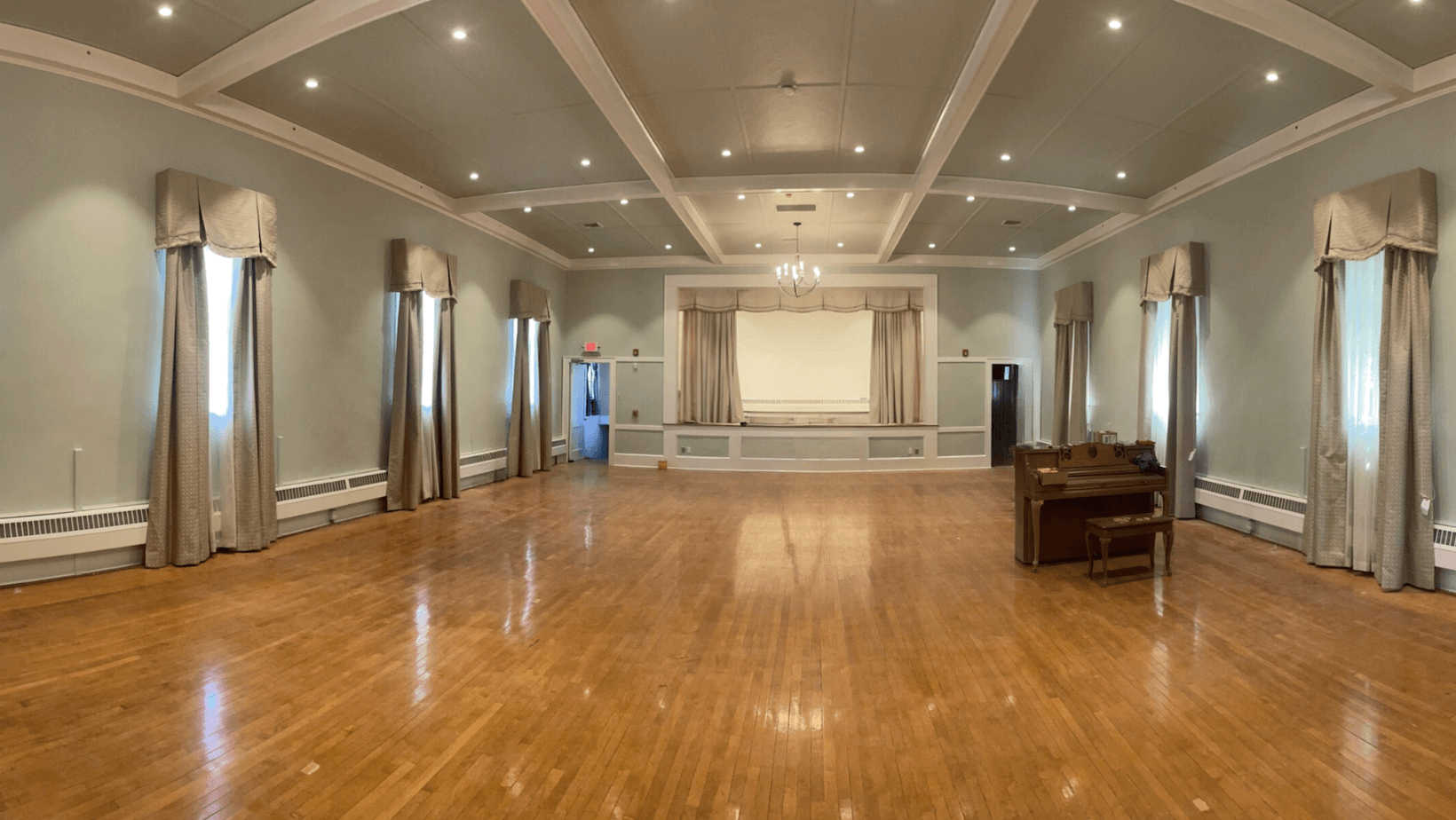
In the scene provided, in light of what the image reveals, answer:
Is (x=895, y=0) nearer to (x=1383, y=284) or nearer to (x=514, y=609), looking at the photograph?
(x=1383, y=284)

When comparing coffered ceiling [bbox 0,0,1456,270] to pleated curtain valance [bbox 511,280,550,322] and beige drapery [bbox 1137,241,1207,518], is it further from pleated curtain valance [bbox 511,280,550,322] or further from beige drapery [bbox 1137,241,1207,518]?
pleated curtain valance [bbox 511,280,550,322]

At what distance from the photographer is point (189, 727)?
7.70 ft

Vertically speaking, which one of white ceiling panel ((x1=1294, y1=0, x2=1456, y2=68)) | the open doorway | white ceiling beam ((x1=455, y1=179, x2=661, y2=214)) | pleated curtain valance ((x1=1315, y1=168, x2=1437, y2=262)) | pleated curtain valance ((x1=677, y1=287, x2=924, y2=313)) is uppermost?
white ceiling beam ((x1=455, y1=179, x2=661, y2=214))

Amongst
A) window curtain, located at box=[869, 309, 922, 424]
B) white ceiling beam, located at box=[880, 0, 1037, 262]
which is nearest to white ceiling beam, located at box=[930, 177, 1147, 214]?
white ceiling beam, located at box=[880, 0, 1037, 262]

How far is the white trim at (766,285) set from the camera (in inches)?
403

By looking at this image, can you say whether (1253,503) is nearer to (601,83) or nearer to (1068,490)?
(1068,490)

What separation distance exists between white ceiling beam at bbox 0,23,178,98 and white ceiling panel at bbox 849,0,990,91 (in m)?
4.88

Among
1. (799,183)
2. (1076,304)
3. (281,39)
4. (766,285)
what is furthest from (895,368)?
(281,39)

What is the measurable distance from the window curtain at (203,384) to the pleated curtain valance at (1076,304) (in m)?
9.23

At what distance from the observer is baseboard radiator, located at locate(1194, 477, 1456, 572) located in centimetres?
512

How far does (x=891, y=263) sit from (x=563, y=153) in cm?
609

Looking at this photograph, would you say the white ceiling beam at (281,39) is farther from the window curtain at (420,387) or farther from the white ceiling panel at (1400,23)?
the white ceiling panel at (1400,23)

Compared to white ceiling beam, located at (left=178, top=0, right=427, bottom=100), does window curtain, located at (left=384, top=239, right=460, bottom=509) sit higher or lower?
lower

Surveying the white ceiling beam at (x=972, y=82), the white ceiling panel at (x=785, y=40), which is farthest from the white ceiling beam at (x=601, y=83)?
the white ceiling beam at (x=972, y=82)
